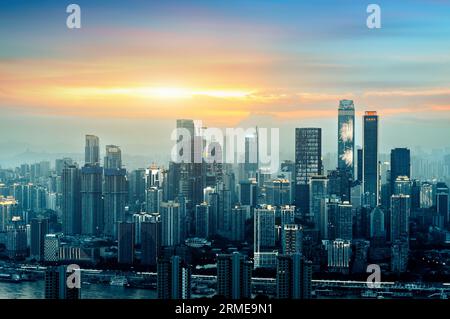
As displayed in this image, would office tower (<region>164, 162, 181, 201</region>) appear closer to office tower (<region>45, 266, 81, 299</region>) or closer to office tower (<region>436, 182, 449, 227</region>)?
office tower (<region>45, 266, 81, 299</region>)

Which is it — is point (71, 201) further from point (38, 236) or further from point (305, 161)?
point (305, 161)

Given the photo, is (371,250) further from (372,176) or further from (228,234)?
(228,234)

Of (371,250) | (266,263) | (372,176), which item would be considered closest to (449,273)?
(371,250)

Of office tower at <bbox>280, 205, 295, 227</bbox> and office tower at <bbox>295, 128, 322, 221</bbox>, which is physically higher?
office tower at <bbox>295, 128, 322, 221</bbox>

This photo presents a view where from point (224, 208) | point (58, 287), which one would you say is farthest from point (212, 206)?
point (58, 287)

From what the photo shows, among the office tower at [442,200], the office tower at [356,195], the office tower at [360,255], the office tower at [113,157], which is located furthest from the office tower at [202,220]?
the office tower at [442,200]

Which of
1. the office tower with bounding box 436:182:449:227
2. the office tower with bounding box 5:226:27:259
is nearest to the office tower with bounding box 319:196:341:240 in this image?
the office tower with bounding box 436:182:449:227
